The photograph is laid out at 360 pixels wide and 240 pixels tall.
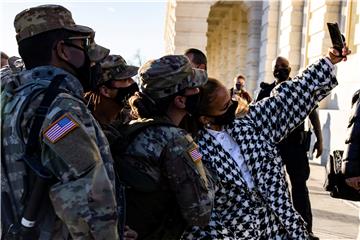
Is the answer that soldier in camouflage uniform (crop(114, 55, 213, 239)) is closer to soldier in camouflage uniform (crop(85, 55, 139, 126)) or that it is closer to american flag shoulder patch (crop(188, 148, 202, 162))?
american flag shoulder patch (crop(188, 148, 202, 162))

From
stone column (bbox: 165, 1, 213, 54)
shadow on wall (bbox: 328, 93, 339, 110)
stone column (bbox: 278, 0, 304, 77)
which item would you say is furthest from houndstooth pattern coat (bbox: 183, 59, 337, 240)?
stone column (bbox: 165, 1, 213, 54)

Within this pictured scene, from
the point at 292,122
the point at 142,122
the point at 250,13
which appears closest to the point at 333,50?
the point at 292,122

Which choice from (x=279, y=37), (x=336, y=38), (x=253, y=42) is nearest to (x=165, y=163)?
(x=336, y=38)

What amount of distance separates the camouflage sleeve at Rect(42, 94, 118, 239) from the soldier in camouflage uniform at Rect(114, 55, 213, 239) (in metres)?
0.45

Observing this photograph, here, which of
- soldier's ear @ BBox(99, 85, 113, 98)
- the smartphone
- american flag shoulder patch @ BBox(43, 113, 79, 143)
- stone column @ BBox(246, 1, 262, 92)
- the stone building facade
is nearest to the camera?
american flag shoulder patch @ BBox(43, 113, 79, 143)

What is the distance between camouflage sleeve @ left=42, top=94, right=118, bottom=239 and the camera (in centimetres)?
175

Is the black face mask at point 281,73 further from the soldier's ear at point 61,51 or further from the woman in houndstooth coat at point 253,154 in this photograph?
the soldier's ear at point 61,51

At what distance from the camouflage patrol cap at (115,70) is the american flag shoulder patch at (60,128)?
108 centimetres

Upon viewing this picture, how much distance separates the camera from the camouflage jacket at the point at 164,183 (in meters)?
2.20

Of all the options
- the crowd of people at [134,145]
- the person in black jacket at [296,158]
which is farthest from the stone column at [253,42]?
the crowd of people at [134,145]

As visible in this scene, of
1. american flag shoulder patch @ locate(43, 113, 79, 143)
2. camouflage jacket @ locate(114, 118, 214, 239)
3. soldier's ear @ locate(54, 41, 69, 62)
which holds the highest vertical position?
soldier's ear @ locate(54, 41, 69, 62)

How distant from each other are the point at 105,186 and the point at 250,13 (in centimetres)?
1843

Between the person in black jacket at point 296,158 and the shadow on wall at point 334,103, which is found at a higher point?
the person in black jacket at point 296,158

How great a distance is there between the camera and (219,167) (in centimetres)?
271
